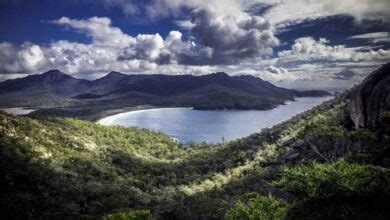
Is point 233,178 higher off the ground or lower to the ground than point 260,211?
lower

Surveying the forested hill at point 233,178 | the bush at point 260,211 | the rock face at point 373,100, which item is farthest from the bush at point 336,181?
the rock face at point 373,100

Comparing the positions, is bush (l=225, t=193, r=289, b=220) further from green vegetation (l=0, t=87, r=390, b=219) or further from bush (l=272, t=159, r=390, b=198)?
bush (l=272, t=159, r=390, b=198)

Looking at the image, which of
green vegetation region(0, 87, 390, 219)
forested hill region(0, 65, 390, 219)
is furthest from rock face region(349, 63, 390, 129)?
green vegetation region(0, 87, 390, 219)

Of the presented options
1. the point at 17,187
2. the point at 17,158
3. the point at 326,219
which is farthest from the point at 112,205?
the point at 326,219

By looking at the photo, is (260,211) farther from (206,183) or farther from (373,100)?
(206,183)

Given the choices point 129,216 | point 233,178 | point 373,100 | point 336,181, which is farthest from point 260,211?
point 233,178

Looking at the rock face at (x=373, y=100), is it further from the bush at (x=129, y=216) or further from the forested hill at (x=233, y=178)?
the bush at (x=129, y=216)

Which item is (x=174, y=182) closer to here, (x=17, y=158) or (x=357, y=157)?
(x=17, y=158)
